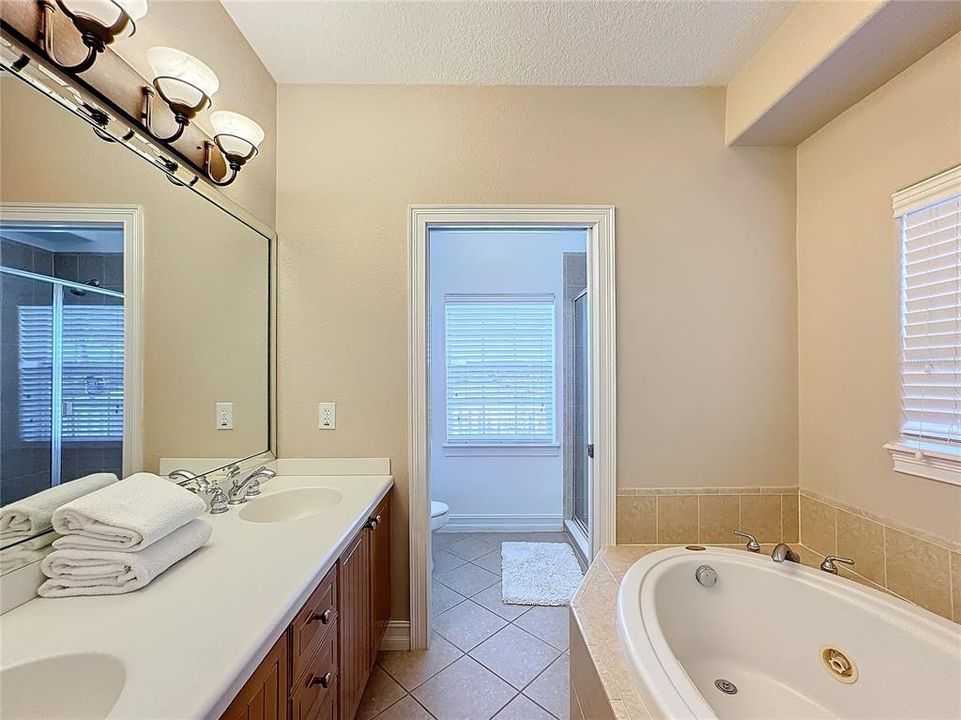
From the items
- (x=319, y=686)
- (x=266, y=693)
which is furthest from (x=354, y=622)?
(x=266, y=693)

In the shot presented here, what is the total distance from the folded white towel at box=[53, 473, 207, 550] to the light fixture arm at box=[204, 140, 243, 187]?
104 centimetres

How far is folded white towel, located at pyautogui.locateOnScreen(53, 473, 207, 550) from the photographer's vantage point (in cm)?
93

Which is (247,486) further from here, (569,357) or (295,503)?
(569,357)

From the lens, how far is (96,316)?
1057 millimetres

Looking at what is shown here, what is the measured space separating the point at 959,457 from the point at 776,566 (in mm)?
669

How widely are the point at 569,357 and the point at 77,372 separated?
2951 mm

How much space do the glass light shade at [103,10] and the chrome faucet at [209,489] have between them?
46.7 inches

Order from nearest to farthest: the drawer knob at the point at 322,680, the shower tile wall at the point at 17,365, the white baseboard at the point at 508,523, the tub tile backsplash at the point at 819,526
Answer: the shower tile wall at the point at 17,365
the drawer knob at the point at 322,680
the tub tile backsplash at the point at 819,526
the white baseboard at the point at 508,523

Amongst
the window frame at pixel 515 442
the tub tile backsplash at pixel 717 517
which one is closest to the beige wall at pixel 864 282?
the tub tile backsplash at pixel 717 517

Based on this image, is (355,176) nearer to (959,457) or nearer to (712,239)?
(712,239)

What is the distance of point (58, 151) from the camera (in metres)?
0.98

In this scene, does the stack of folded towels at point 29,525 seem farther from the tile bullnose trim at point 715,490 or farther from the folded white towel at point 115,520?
the tile bullnose trim at point 715,490

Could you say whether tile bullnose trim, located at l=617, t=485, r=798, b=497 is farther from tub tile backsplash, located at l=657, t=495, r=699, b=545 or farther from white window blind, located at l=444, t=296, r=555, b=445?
white window blind, located at l=444, t=296, r=555, b=445

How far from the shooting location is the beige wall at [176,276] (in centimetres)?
93
